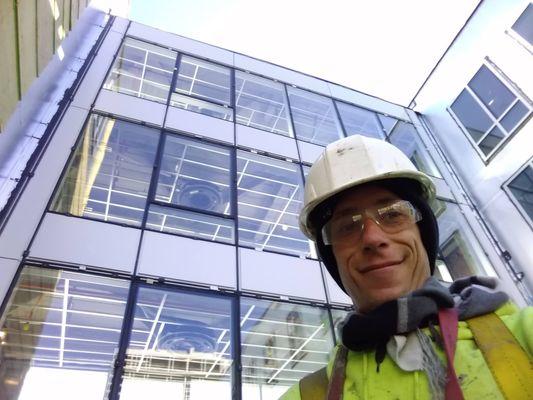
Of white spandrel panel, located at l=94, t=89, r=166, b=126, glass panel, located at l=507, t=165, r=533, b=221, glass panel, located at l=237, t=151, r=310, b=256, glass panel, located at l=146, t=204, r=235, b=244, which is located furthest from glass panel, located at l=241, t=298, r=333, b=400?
glass panel, located at l=507, t=165, r=533, b=221

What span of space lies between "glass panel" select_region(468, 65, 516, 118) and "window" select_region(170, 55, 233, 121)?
6.24 metres

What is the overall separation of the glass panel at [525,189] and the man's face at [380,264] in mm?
7322

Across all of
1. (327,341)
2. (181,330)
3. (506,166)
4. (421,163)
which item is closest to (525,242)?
(506,166)

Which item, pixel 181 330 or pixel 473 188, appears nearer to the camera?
pixel 181 330

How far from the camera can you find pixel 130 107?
6395 millimetres

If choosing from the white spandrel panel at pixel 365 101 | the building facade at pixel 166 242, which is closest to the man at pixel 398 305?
the building facade at pixel 166 242

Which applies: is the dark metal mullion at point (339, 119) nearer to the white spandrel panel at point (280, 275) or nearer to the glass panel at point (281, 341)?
the white spandrel panel at point (280, 275)

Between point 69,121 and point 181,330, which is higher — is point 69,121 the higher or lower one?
the higher one

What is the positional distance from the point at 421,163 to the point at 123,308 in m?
8.23

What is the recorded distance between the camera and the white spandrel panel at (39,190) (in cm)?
378

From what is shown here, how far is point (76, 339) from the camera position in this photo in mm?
4109

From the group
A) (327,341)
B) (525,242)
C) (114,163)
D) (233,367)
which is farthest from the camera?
(525,242)

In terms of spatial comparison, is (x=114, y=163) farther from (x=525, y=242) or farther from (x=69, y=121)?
(x=525, y=242)

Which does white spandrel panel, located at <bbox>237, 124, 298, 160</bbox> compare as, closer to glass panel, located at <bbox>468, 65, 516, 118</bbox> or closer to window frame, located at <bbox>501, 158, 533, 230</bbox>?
window frame, located at <bbox>501, 158, 533, 230</bbox>
